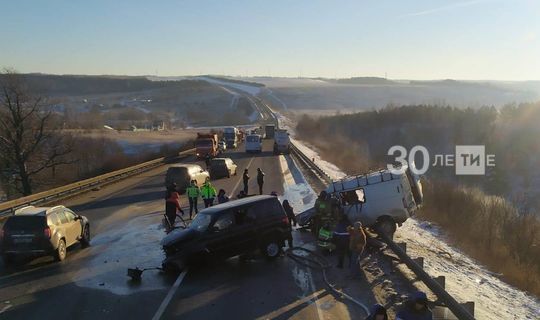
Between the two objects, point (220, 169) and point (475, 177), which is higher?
point (220, 169)

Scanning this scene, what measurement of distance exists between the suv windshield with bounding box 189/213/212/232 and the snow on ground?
6285 mm

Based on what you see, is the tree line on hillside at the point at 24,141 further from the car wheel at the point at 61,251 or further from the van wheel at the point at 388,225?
the van wheel at the point at 388,225

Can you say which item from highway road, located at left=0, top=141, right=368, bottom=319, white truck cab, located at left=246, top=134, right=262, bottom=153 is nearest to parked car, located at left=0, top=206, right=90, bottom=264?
highway road, located at left=0, top=141, right=368, bottom=319

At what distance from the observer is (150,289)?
11945mm

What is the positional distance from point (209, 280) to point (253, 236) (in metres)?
1.98

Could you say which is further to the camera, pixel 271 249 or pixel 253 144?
pixel 253 144

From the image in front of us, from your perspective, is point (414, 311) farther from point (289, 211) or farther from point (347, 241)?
point (289, 211)

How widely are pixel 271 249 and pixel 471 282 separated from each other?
5.68 metres

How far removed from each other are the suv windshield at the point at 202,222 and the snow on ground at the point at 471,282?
6.29 meters

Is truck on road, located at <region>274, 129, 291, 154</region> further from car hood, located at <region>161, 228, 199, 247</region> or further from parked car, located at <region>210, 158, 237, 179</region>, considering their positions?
car hood, located at <region>161, 228, 199, 247</region>

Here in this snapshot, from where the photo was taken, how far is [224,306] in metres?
10.7

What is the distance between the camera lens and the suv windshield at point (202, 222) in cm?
1364

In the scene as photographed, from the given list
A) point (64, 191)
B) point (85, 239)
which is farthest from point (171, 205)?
point (64, 191)

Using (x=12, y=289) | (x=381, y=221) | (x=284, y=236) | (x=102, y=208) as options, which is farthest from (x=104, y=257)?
(x=102, y=208)
